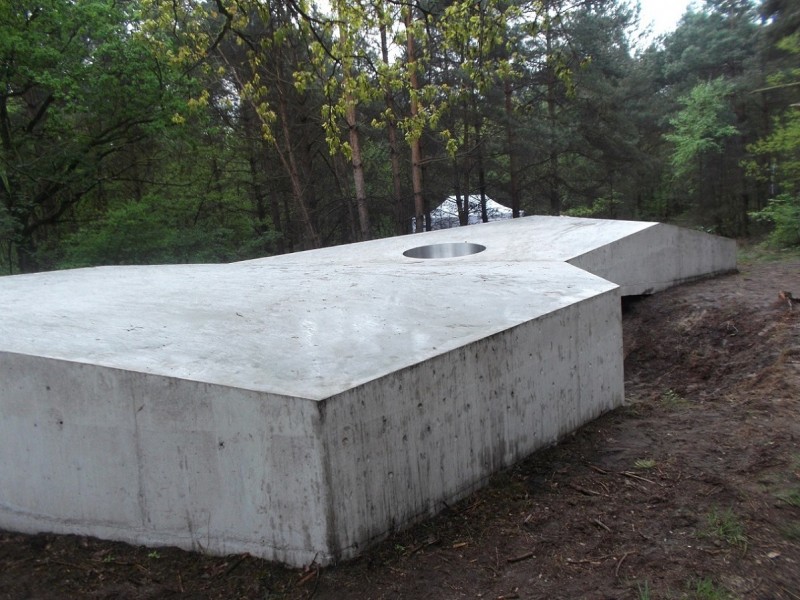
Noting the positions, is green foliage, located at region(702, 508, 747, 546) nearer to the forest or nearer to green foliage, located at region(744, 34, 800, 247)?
the forest

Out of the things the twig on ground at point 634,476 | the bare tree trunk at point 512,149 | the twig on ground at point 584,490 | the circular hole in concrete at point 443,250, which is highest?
the bare tree trunk at point 512,149

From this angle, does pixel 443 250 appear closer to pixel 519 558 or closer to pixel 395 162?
pixel 519 558

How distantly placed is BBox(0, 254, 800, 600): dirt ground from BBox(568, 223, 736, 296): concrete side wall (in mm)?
3058

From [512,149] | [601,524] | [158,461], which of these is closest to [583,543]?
[601,524]

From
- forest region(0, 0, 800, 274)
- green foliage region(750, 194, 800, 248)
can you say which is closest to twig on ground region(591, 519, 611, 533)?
forest region(0, 0, 800, 274)

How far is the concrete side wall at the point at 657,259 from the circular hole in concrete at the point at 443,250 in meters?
1.76

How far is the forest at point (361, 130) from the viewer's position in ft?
36.0

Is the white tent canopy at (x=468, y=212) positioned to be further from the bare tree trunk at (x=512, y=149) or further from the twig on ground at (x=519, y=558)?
the twig on ground at (x=519, y=558)

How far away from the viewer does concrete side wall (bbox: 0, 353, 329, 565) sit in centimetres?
257

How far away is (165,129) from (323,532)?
1188 centimetres

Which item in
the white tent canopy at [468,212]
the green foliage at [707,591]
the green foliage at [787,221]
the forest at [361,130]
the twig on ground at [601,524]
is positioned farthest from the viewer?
the white tent canopy at [468,212]

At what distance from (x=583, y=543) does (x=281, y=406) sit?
1538mm

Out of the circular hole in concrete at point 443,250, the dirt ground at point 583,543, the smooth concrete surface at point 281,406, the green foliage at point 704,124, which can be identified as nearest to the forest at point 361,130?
the green foliage at point 704,124

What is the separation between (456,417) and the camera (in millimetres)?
3141
